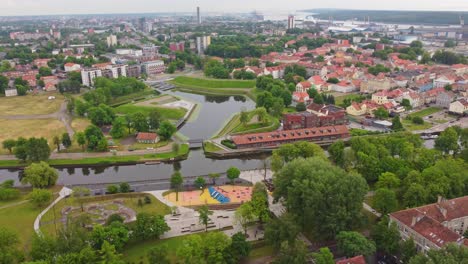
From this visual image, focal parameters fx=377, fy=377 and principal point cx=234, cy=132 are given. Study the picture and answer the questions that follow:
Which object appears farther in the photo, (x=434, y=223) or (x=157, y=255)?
(x=434, y=223)

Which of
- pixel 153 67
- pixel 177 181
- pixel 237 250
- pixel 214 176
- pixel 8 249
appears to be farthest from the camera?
pixel 153 67

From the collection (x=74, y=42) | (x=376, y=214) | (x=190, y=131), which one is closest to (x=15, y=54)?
(x=74, y=42)

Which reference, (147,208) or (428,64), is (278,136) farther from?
(428,64)

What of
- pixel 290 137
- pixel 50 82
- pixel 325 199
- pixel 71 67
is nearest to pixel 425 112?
pixel 290 137

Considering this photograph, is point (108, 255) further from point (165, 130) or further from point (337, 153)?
point (165, 130)

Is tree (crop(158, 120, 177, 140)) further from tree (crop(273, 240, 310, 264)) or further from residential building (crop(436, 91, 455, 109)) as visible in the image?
residential building (crop(436, 91, 455, 109))

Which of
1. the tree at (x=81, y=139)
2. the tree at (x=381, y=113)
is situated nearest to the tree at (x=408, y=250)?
the tree at (x=381, y=113)
